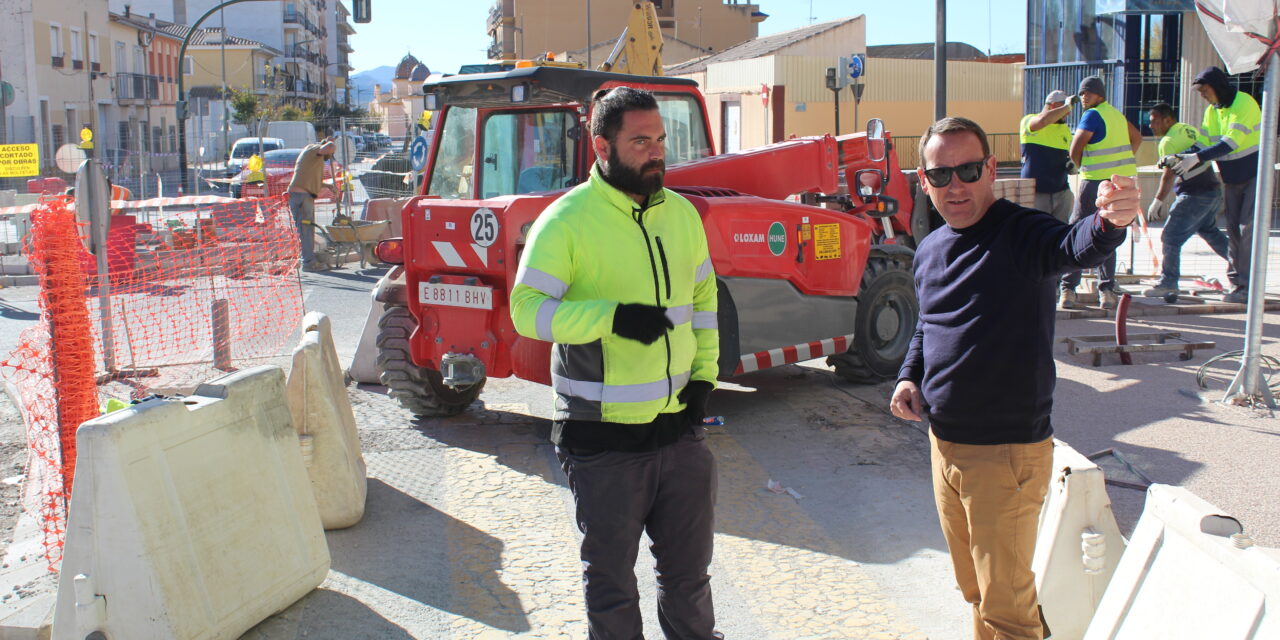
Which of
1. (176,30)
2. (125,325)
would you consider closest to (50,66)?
(176,30)

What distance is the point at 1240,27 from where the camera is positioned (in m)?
6.63

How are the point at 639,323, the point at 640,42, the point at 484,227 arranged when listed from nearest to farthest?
the point at 639,323
the point at 484,227
the point at 640,42

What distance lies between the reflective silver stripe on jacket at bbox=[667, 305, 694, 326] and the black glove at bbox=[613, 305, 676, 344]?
0.81ft

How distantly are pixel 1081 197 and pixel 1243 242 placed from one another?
174 cm

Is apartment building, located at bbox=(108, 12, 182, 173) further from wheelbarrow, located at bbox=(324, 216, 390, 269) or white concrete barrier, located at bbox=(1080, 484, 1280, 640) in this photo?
white concrete barrier, located at bbox=(1080, 484, 1280, 640)

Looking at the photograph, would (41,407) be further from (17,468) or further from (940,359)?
(940,359)

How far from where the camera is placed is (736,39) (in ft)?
235

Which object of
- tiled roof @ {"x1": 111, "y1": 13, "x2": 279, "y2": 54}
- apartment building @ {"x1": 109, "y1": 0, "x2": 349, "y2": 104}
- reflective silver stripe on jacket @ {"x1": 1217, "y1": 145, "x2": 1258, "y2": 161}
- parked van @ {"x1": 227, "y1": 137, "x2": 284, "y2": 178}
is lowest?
reflective silver stripe on jacket @ {"x1": 1217, "y1": 145, "x2": 1258, "y2": 161}

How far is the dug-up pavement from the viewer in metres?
4.30

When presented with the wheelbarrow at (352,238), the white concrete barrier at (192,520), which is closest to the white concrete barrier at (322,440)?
the white concrete barrier at (192,520)

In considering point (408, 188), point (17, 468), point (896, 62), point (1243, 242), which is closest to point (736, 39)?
point (896, 62)

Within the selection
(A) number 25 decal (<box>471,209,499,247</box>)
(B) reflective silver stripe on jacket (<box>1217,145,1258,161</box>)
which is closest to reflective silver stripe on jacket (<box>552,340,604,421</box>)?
(A) number 25 decal (<box>471,209,499,247</box>)

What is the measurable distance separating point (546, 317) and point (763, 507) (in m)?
2.70

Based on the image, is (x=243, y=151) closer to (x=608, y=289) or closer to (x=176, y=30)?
(x=176, y=30)
